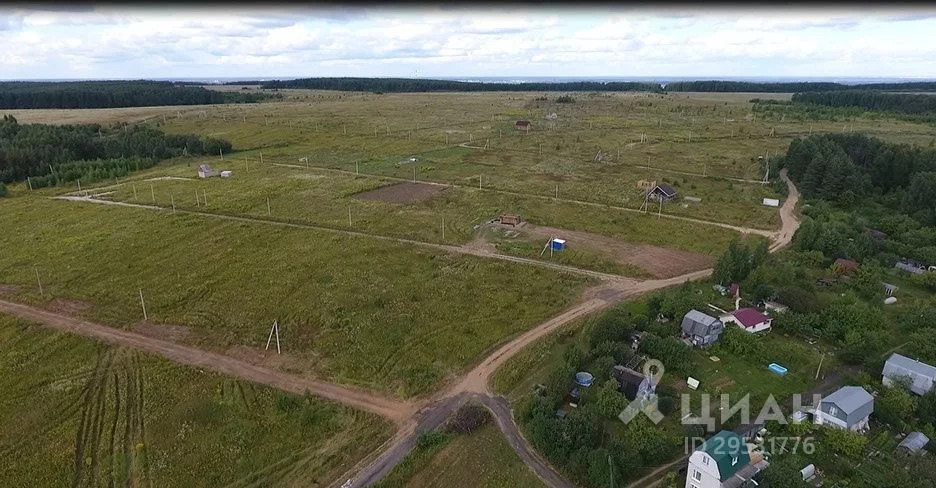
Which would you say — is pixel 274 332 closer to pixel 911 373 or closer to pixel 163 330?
pixel 163 330

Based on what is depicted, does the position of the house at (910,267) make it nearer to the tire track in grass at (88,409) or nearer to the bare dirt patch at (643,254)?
the bare dirt patch at (643,254)

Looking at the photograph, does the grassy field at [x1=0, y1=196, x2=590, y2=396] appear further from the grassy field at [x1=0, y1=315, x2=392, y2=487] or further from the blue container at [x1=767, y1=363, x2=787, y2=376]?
the blue container at [x1=767, y1=363, x2=787, y2=376]

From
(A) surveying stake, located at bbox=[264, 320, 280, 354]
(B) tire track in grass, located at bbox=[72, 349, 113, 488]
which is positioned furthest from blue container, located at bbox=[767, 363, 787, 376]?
(B) tire track in grass, located at bbox=[72, 349, 113, 488]

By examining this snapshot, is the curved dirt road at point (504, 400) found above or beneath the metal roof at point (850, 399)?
beneath

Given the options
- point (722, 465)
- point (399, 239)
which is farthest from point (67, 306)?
point (722, 465)

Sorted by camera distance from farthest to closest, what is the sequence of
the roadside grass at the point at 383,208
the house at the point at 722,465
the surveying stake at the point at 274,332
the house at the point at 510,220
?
1. the house at the point at 510,220
2. the roadside grass at the point at 383,208
3. the surveying stake at the point at 274,332
4. the house at the point at 722,465

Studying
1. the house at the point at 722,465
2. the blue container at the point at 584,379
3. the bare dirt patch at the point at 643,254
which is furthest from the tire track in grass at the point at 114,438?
the bare dirt patch at the point at 643,254

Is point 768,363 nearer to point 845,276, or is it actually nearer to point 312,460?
point 845,276
